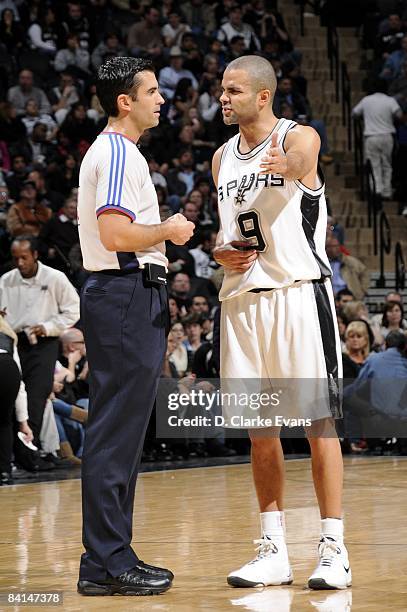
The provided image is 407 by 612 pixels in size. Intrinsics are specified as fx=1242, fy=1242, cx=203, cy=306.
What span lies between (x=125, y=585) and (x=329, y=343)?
1.27 m

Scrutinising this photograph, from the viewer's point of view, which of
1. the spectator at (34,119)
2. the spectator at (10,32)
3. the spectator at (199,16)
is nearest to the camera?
the spectator at (34,119)

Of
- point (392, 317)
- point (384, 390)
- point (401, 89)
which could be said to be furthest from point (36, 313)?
point (401, 89)

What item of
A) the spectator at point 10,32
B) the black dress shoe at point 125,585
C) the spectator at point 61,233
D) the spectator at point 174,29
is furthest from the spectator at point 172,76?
the black dress shoe at point 125,585

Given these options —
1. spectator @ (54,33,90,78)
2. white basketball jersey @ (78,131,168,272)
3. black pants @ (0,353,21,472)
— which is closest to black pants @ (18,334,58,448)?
black pants @ (0,353,21,472)

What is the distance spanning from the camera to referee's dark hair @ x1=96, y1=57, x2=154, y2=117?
4883 millimetres

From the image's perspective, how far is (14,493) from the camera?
8539 millimetres

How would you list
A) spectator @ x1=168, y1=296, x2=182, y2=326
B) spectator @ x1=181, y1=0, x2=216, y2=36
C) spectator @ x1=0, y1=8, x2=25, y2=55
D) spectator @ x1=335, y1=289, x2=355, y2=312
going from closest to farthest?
spectator @ x1=168, y1=296, x2=182, y2=326 → spectator @ x1=335, y1=289, x2=355, y2=312 → spectator @ x1=0, y1=8, x2=25, y2=55 → spectator @ x1=181, y1=0, x2=216, y2=36

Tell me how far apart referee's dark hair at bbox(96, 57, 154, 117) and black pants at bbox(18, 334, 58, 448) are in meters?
5.28

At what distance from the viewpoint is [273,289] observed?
A: 5086 millimetres

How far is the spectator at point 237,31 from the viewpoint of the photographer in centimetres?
1825

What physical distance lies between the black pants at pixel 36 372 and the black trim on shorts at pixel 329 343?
17.1 feet

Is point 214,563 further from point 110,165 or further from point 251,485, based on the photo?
point 251,485

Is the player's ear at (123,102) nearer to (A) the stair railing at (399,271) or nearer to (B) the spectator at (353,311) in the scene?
(B) the spectator at (353,311)

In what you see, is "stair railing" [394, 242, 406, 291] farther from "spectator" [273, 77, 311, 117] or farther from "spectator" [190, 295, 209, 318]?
"spectator" [190, 295, 209, 318]
